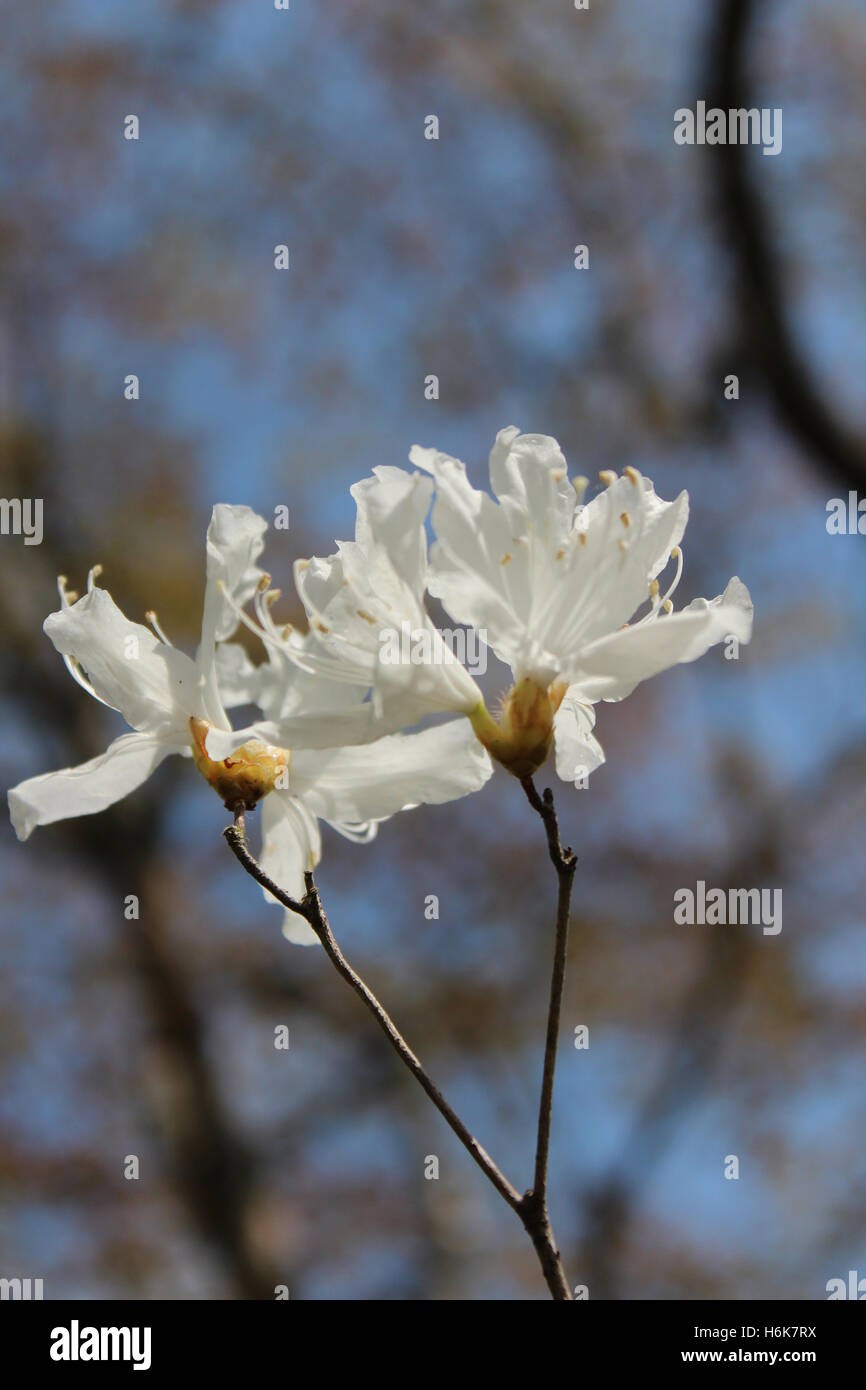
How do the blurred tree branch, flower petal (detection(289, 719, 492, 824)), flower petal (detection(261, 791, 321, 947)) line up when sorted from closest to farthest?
flower petal (detection(289, 719, 492, 824)), flower petal (detection(261, 791, 321, 947)), the blurred tree branch

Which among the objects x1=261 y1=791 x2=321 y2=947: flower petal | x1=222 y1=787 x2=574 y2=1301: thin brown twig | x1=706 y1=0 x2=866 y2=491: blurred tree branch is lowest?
x1=222 y1=787 x2=574 y2=1301: thin brown twig

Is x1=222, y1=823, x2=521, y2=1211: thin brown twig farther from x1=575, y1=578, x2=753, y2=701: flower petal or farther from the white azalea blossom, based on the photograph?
x1=575, y1=578, x2=753, y2=701: flower petal

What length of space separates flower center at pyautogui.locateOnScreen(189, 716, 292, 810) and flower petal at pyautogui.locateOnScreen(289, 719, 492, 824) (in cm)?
3

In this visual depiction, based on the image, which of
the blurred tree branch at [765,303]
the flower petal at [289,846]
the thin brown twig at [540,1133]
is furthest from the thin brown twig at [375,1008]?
the blurred tree branch at [765,303]

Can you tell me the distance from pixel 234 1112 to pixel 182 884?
0.85m

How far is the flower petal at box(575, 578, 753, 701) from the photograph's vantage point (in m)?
0.69

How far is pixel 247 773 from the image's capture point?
832 mm

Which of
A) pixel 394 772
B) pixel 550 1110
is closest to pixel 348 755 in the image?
pixel 394 772

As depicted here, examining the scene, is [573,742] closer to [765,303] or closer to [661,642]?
[661,642]

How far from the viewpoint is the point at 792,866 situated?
4.70 m

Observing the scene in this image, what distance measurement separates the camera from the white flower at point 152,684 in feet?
2.71

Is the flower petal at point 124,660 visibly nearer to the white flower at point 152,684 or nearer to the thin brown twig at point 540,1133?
the white flower at point 152,684

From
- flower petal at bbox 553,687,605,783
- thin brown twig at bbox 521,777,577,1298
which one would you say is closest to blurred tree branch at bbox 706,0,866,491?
flower petal at bbox 553,687,605,783

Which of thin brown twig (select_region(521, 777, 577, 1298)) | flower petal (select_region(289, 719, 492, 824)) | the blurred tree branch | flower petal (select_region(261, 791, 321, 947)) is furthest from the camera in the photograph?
the blurred tree branch
